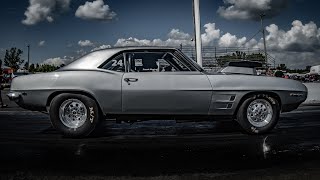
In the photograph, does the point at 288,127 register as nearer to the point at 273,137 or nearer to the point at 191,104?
the point at 273,137

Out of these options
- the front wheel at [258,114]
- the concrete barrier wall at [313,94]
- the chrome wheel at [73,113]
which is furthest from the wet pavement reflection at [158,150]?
the concrete barrier wall at [313,94]

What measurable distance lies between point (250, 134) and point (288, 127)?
4.07ft

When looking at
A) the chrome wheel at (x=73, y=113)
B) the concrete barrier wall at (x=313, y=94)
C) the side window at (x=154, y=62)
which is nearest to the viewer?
the chrome wheel at (x=73, y=113)

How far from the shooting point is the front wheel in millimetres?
5145

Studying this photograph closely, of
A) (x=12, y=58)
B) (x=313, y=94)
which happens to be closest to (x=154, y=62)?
(x=313, y=94)

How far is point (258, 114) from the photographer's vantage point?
5.27m

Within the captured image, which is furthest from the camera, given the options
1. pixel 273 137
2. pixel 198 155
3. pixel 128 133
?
pixel 128 133

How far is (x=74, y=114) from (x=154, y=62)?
58.4 inches

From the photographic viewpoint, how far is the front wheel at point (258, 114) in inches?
203

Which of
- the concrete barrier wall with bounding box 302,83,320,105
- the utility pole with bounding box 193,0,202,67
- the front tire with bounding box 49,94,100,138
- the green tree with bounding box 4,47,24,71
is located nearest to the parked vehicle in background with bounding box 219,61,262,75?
the front tire with bounding box 49,94,100,138

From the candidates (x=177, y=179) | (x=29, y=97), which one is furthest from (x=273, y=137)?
(x=29, y=97)

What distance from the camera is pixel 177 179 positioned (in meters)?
2.88

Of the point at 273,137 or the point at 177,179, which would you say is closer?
the point at 177,179

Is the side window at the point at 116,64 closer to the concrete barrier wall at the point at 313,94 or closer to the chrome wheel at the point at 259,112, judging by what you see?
the chrome wheel at the point at 259,112
